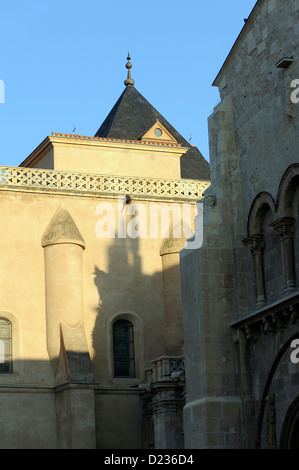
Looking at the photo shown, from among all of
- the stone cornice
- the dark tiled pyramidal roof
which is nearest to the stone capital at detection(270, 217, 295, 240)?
the stone cornice

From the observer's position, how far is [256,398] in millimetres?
22000

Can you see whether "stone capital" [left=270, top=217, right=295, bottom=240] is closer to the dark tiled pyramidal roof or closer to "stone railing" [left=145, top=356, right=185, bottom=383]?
"stone railing" [left=145, top=356, right=185, bottom=383]

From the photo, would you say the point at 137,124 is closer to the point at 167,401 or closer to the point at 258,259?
the point at 167,401

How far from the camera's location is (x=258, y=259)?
22281 mm

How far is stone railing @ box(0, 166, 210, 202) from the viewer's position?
3141 cm

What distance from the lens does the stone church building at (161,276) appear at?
2167 cm

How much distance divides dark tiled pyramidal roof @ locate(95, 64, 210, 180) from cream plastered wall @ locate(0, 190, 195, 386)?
21.4 feet

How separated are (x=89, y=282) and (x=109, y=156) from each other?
5.05 m

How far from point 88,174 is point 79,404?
23.5ft

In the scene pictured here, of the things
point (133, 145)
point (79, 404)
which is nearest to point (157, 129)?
point (133, 145)

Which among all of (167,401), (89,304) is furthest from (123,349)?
(167,401)
